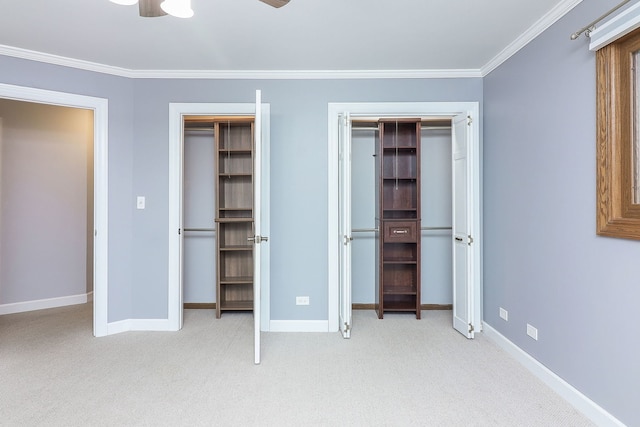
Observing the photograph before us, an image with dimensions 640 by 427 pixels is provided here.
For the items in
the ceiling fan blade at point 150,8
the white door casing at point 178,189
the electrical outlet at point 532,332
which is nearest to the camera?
the ceiling fan blade at point 150,8

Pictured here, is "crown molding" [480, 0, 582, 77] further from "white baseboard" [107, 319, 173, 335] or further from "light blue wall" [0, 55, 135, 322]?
"white baseboard" [107, 319, 173, 335]

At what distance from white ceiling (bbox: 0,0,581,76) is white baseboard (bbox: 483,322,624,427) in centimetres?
242

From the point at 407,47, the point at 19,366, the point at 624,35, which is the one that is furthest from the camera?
the point at 407,47

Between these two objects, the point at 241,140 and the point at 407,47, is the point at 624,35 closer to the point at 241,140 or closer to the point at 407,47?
the point at 407,47

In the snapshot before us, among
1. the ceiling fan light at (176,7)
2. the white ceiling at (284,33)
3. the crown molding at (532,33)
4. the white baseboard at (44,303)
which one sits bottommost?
the white baseboard at (44,303)

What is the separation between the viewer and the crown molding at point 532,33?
2.31 metres

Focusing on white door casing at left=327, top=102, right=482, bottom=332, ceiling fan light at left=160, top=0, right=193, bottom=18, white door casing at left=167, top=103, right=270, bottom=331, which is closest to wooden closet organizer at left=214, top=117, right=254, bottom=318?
white door casing at left=167, top=103, right=270, bottom=331

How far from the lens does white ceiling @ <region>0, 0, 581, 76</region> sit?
7.83 feet

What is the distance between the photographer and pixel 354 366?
2727mm

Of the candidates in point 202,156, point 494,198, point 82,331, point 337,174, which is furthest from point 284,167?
point 82,331

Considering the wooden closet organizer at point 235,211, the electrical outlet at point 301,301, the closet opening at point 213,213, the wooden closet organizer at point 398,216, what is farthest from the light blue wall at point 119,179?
the wooden closet organizer at point 398,216

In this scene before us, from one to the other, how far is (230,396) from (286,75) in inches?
110

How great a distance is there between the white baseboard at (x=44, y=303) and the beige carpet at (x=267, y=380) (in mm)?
605

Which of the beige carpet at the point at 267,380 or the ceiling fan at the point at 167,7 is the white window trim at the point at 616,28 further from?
the beige carpet at the point at 267,380
